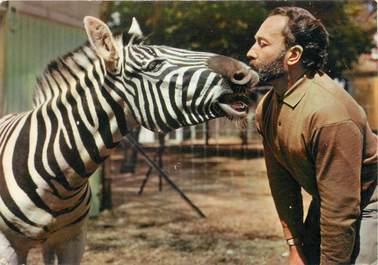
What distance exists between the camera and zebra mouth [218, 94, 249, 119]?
2.12m

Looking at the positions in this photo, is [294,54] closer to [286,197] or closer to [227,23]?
[286,197]

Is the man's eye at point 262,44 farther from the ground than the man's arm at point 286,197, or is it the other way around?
the man's eye at point 262,44

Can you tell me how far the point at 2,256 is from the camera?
7.24 feet

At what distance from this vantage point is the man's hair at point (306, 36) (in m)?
1.88

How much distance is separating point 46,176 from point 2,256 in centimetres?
38

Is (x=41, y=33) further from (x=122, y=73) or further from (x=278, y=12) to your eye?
(x=278, y=12)

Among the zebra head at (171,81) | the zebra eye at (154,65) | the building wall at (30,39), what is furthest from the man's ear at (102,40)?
the building wall at (30,39)

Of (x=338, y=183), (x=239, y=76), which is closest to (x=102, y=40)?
(x=239, y=76)

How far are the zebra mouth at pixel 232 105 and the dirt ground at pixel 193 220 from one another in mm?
2046

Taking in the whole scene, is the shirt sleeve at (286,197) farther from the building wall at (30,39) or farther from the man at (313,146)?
the building wall at (30,39)

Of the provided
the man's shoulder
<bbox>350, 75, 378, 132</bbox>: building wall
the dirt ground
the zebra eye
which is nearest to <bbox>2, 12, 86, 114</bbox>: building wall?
the dirt ground

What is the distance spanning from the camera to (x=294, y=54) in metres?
1.90

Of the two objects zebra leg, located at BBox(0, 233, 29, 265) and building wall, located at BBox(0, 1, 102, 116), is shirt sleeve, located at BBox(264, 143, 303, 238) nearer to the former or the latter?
zebra leg, located at BBox(0, 233, 29, 265)

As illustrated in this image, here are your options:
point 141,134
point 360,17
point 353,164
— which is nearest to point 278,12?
point 353,164
